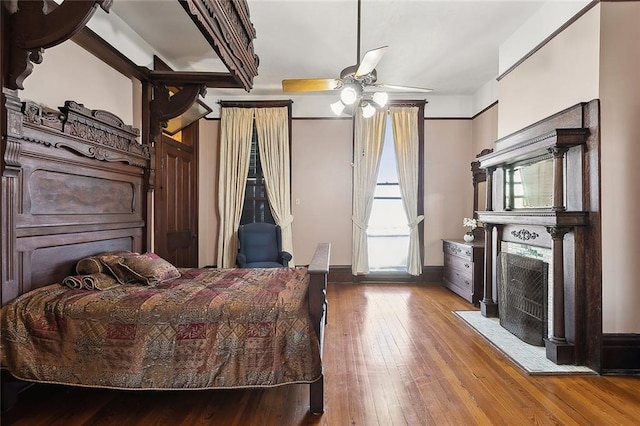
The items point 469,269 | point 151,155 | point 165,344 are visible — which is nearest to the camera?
point 165,344

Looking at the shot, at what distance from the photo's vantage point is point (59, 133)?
241 centimetres

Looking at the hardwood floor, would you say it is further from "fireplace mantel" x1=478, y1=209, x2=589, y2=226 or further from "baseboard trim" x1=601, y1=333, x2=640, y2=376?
"fireplace mantel" x1=478, y1=209, x2=589, y2=226

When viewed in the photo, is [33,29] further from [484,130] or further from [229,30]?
[484,130]

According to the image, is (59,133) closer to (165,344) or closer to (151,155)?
(151,155)

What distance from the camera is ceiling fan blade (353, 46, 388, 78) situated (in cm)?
239

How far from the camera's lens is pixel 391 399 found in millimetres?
2141

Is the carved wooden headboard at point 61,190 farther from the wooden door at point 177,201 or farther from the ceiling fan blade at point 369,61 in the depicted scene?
the ceiling fan blade at point 369,61

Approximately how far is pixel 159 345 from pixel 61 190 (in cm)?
150

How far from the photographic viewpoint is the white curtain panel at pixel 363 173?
211 inches

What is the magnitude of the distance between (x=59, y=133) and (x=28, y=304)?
1.23m

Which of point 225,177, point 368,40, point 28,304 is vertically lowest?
point 28,304

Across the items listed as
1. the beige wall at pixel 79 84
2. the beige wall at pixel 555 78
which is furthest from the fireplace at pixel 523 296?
the beige wall at pixel 79 84

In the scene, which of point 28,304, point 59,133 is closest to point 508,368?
point 28,304

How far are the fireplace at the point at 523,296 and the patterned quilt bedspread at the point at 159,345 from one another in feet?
7.17
